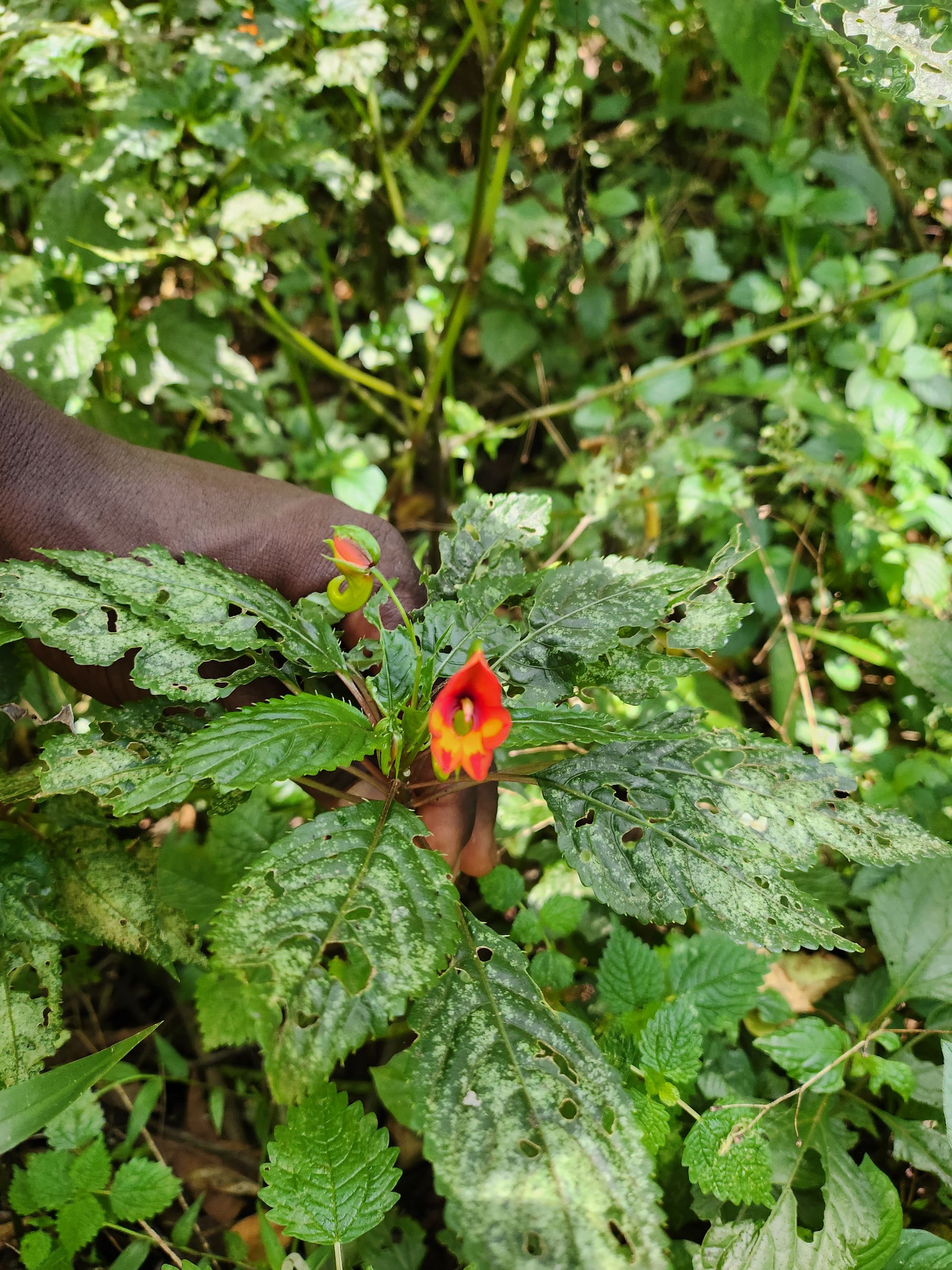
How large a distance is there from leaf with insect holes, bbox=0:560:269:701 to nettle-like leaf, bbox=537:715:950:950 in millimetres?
453

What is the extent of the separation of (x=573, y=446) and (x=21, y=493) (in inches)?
63.4

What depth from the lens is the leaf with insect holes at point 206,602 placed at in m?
0.93

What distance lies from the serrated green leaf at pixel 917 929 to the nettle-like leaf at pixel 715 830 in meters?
0.35

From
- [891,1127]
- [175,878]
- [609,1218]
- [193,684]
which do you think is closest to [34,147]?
[193,684]

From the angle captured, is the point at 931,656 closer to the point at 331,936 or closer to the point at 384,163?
the point at 331,936

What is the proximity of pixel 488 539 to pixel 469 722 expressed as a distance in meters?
0.38

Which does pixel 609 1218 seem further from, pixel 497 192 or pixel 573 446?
pixel 573 446

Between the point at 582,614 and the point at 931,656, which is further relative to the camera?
the point at 931,656

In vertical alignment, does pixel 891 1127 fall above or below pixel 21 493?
below

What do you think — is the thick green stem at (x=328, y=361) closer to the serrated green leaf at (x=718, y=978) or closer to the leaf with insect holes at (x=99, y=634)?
the leaf with insect holes at (x=99, y=634)

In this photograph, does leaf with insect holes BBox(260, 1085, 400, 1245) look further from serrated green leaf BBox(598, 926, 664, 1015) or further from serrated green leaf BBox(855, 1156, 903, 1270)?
serrated green leaf BBox(855, 1156, 903, 1270)

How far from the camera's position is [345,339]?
201 centimetres

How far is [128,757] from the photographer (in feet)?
3.04

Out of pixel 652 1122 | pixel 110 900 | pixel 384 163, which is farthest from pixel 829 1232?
pixel 384 163
